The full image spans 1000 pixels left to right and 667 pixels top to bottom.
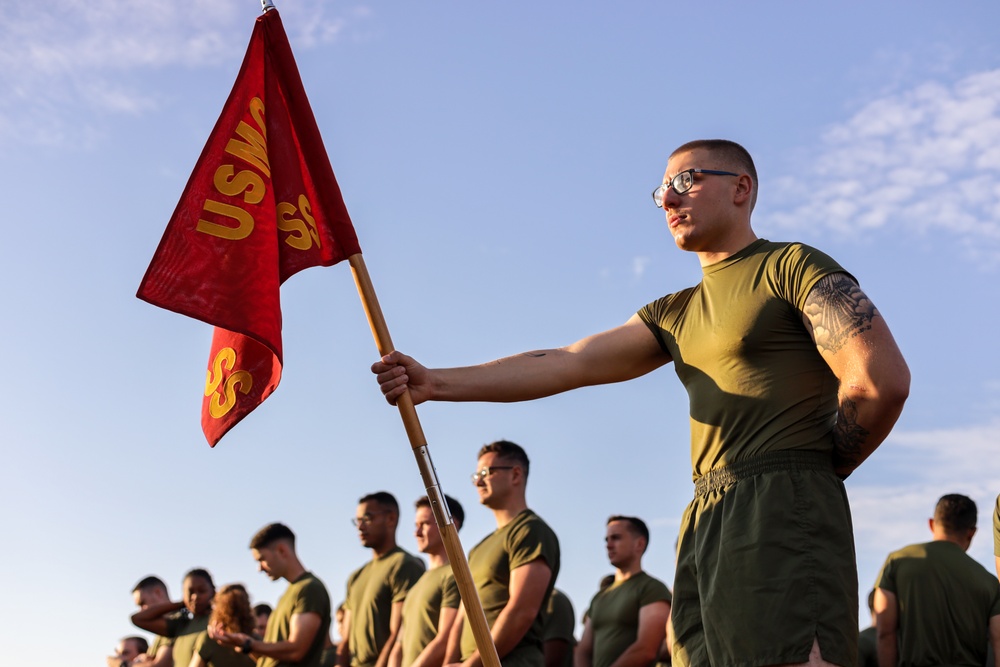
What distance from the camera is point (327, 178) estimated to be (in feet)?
14.6

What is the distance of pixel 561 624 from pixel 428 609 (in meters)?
1.07

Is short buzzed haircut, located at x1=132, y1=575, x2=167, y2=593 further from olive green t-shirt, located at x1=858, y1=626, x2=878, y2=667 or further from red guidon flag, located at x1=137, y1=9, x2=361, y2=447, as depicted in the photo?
red guidon flag, located at x1=137, y1=9, x2=361, y2=447

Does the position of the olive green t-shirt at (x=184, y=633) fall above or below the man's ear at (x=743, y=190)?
below

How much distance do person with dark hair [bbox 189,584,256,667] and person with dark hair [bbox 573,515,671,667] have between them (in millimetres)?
2886

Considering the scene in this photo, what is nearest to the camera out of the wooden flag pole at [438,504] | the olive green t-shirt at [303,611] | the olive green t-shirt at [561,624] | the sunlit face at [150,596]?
the wooden flag pole at [438,504]

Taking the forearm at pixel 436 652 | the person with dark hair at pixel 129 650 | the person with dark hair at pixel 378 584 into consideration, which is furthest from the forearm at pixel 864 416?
the person with dark hair at pixel 129 650

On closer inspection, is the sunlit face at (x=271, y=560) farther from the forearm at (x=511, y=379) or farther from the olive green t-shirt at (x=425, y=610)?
the forearm at (x=511, y=379)

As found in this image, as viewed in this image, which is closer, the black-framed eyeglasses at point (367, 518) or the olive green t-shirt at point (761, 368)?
the olive green t-shirt at point (761, 368)

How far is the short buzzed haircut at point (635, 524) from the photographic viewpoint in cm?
915

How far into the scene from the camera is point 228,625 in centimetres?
1008

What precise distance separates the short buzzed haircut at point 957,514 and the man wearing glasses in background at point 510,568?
256 centimetres

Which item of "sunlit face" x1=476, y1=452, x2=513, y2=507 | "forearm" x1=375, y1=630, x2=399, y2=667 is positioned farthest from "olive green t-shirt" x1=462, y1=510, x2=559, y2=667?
"forearm" x1=375, y1=630, x2=399, y2=667

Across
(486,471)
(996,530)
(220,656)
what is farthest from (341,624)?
(996,530)

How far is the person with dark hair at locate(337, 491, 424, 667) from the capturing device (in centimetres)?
932
